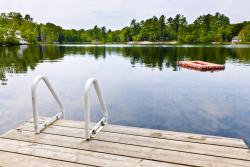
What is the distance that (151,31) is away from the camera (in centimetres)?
12056

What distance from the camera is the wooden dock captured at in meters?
3.19

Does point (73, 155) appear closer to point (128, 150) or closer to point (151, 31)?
point (128, 150)

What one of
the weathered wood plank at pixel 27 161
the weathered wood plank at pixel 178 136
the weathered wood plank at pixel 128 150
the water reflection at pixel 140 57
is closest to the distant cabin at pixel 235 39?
the water reflection at pixel 140 57

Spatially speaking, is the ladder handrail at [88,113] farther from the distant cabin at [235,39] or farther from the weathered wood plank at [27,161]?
the distant cabin at [235,39]

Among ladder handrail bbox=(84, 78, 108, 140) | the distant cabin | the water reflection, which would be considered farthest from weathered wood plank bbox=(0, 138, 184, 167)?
the distant cabin

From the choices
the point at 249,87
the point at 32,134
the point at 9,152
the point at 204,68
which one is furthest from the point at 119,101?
the point at 204,68

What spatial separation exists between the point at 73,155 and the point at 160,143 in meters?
1.49

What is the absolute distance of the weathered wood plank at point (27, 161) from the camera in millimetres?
3125

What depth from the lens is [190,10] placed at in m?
123

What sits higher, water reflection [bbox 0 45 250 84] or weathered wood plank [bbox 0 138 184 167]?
water reflection [bbox 0 45 250 84]

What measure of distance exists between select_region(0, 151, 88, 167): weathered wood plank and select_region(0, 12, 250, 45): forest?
8228cm

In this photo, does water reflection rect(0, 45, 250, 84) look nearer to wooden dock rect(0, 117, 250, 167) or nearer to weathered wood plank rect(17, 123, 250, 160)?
weathered wood plank rect(17, 123, 250, 160)

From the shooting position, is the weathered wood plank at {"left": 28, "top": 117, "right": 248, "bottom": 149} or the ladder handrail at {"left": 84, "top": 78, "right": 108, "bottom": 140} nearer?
the ladder handrail at {"left": 84, "top": 78, "right": 108, "bottom": 140}

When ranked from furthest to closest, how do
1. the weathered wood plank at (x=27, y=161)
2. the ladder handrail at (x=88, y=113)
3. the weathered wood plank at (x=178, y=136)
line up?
the weathered wood plank at (x=178, y=136)
the ladder handrail at (x=88, y=113)
the weathered wood plank at (x=27, y=161)
